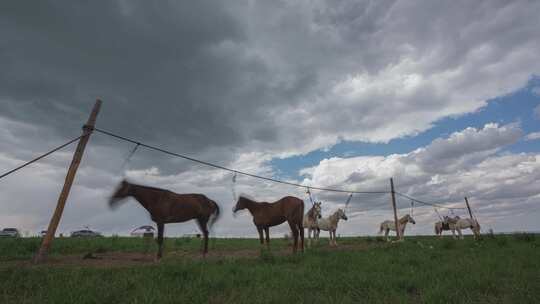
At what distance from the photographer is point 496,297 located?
18.3 ft

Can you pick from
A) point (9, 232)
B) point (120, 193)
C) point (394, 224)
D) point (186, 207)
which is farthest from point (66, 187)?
point (9, 232)

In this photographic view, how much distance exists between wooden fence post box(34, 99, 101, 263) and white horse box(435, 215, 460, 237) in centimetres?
2984

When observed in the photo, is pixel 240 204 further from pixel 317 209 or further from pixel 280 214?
pixel 317 209

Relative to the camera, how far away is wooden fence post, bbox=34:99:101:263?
348 inches

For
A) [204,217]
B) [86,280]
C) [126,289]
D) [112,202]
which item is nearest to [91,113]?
[112,202]

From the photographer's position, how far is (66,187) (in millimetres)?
9320

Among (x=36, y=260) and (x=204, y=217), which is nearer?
(x=36, y=260)

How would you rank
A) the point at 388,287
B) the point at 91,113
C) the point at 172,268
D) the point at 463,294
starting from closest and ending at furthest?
the point at 463,294 < the point at 388,287 < the point at 172,268 < the point at 91,113

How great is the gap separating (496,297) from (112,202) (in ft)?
35.4

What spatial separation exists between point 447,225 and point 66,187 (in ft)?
109

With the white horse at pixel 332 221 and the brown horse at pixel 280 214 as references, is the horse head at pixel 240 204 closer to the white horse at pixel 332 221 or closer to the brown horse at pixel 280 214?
the brown horse at pixel 280 214

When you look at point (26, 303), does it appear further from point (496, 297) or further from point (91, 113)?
point (496, 297)

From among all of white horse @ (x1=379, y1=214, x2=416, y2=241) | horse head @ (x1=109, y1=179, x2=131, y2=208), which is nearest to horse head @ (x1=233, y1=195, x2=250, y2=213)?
horse head @ (x1=109, y1=179, x2=131, y2=208)

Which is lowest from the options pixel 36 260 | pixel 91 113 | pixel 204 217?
pixel 36 260
